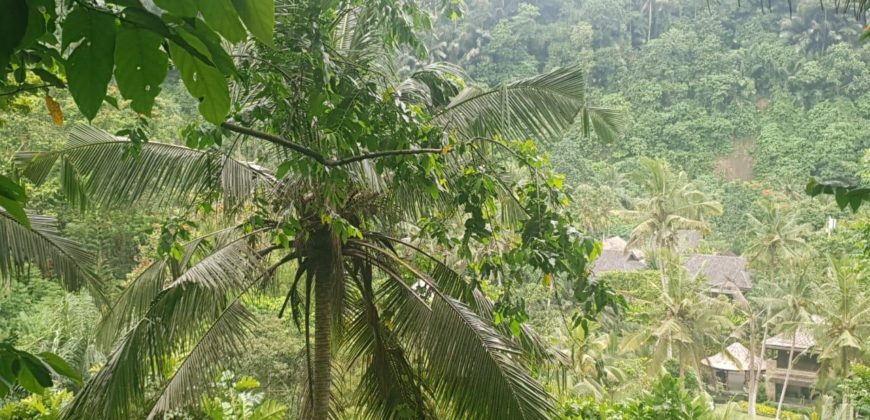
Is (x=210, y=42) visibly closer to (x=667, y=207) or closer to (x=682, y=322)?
(x=682, y=322)

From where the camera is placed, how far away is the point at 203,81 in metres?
0.53

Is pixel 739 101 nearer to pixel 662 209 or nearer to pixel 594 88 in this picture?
pixel 594 88

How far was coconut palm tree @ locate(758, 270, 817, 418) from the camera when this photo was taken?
60.1ft

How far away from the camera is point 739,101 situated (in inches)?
1334

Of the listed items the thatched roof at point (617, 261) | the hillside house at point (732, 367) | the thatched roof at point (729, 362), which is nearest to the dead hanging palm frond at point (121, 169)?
the hillside house at point (732, 367)

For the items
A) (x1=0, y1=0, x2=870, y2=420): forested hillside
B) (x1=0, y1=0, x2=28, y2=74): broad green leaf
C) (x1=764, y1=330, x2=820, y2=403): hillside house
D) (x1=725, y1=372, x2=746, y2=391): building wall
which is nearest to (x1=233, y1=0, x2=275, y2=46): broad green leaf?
(x1=0, y1=0, x2=870, y2=420): forested hillside

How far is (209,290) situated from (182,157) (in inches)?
32.1

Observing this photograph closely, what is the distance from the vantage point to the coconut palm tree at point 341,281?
11.5 feet

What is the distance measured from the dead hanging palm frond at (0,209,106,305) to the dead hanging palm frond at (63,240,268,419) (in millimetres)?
719

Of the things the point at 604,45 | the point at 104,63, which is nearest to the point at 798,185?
the point at 604,45

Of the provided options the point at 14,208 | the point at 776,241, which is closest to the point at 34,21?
the point at 14,208

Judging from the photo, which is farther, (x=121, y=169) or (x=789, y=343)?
(x=789, y=343)

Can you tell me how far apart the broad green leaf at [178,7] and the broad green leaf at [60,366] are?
1.40 ft

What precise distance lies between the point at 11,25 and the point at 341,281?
3.78 m
